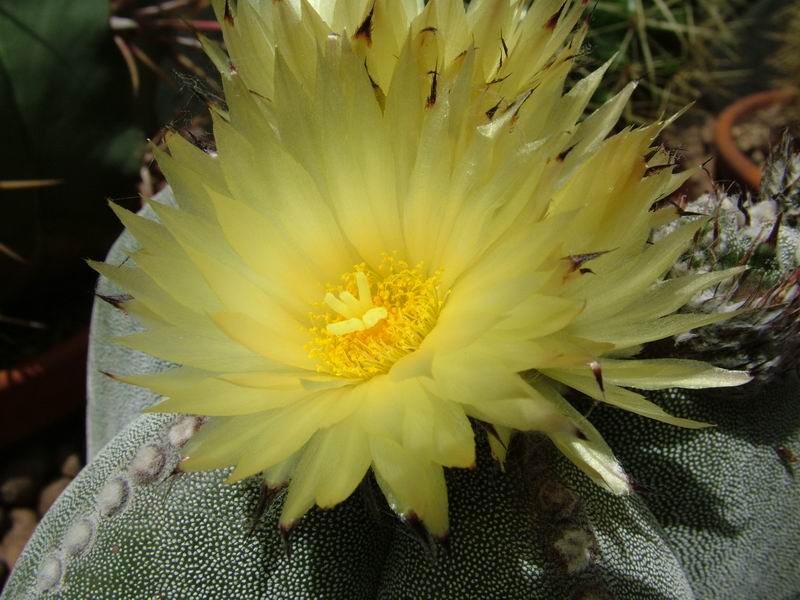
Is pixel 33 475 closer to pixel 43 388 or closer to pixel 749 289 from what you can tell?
pixel 43 388

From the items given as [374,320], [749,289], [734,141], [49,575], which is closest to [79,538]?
[49,575]

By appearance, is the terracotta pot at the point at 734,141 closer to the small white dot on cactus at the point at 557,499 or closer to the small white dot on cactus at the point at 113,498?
the small white dot on cactus at the point at 557,499

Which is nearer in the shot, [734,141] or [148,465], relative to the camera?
[148,465]

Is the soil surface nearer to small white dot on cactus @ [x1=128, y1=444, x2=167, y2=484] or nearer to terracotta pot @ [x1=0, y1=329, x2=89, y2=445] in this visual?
terracotta pot @ [x1=0, y1=329, x2=89, y2=445]

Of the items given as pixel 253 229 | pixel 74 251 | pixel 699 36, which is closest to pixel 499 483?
pixel 253 229

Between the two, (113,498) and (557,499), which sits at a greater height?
(557,499)

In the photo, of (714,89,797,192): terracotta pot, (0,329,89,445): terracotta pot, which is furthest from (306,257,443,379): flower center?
(714,89,797,192): terracotta pot
